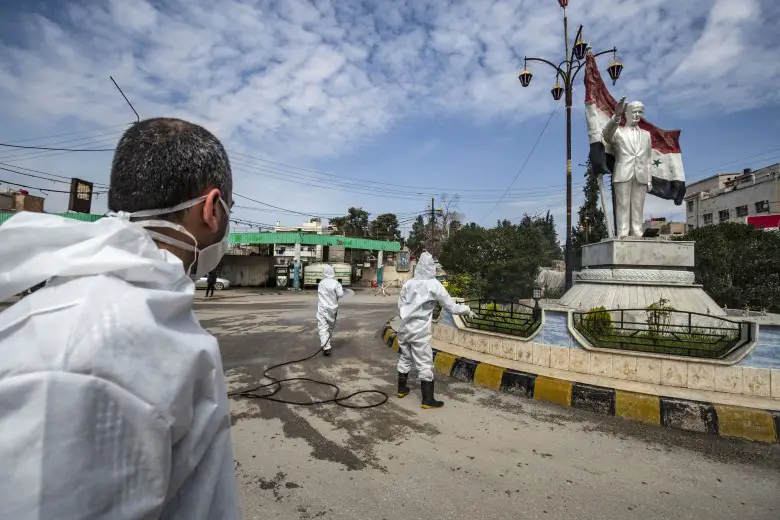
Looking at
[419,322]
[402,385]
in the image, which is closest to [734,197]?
[419,322]

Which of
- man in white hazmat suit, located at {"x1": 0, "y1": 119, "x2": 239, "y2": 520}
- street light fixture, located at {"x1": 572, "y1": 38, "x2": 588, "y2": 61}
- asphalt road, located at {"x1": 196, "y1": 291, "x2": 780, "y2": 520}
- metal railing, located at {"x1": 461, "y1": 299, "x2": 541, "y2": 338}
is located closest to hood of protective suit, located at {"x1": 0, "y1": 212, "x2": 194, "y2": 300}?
man in white hazmat suit, located at {"x1": 0, "y1": 119, "x2": 239, "y2": 520}

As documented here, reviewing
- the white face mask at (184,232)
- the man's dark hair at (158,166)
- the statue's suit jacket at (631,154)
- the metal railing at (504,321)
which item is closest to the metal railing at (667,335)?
the metal railing at (504,321)

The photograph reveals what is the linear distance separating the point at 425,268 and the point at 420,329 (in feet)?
2.92

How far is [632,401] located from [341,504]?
3.22 metres

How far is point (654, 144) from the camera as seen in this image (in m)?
8.61

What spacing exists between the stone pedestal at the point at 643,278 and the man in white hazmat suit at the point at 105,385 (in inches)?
277

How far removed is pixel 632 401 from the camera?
13.6ft

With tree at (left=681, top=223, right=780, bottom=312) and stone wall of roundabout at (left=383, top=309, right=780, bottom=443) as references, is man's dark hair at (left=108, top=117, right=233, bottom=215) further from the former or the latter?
tree at (left=681, top=223, right=780, bottom=312)

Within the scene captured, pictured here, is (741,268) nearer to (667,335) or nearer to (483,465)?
(667,335)

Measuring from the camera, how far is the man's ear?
118cm

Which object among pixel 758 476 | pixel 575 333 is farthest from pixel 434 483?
A: pixel 575 333

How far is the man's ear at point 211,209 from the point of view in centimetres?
118

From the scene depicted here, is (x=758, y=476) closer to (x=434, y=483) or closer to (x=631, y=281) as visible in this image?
(x=434, y=483)

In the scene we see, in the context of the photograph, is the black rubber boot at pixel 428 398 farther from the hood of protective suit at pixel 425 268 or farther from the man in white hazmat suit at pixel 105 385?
the man in white hazmat suit at pixel 105 385
